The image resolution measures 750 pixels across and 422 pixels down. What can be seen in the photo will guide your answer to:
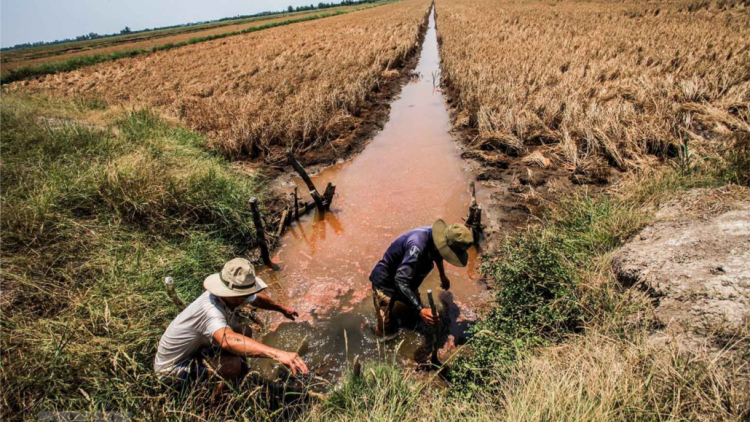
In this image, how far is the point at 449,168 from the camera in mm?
7762

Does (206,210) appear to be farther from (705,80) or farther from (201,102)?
(705,80)

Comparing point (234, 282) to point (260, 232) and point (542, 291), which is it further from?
point (542, 291)

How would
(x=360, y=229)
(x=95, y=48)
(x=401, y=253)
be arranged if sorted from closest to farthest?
(x=401, y=253) → (x=360, y=229) → (x=95, y=48)

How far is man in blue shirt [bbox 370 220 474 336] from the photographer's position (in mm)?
3158

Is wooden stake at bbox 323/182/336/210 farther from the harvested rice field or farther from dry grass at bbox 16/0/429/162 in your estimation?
dry grass at bbox 16/0/429/162

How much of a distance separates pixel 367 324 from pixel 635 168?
209 inches

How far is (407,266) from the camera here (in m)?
3.31

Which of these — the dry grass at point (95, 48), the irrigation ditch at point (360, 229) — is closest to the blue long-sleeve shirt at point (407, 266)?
the irrigation ditch at point (360, 229)

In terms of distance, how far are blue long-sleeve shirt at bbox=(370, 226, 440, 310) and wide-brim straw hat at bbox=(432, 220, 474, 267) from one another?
0.69ft

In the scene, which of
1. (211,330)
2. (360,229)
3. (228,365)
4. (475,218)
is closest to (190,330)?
(211,330)

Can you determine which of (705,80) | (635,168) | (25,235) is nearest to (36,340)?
(25,235)

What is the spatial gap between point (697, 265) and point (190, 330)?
433 centimetres

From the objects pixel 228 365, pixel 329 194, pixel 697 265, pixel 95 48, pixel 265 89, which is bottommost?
pixel 329 194

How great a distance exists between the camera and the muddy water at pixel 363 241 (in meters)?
3.99
